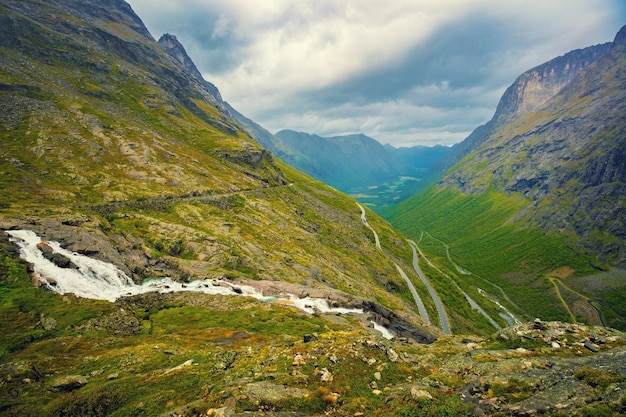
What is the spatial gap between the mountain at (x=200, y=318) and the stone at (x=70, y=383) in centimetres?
11

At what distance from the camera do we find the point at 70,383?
1000 inches

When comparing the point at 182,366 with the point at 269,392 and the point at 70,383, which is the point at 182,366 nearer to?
the point at 70,383

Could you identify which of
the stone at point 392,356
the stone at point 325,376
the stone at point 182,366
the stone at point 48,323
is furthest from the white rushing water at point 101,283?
the stone at point 325,376

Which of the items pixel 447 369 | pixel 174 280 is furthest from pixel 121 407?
pixel 174 280

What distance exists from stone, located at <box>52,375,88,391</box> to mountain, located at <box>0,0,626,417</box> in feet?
0.35

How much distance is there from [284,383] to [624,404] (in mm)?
21991

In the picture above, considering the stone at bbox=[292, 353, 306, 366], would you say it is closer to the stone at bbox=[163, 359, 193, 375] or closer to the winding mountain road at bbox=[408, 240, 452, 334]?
the stone at bbox=[163, 359, 193, 375]

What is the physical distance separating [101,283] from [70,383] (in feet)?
98.9

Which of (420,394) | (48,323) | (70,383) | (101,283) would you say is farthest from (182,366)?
(101,283)

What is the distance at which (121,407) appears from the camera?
883 inches

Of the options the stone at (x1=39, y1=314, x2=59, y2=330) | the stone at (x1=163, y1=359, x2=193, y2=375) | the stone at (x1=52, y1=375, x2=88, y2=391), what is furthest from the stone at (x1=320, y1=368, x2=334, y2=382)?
the stone at (x1=39, y1=314, x2=59, y2=330)

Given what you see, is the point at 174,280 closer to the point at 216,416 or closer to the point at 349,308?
the point at 349,308

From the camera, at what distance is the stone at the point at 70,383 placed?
2483 cm

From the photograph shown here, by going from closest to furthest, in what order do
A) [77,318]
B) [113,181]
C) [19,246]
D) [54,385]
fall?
[54,385] < [77,318] < [19,246] < [113,181]
